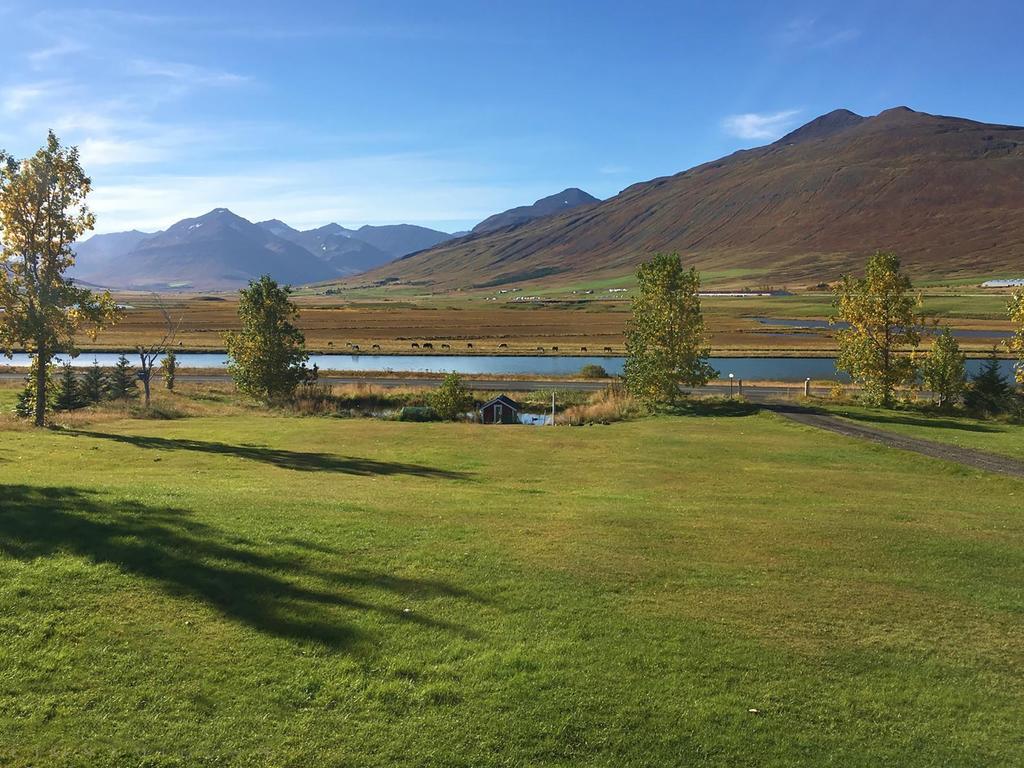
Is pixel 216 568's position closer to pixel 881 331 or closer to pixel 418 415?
pixel 418 415

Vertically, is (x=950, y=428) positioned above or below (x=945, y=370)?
below

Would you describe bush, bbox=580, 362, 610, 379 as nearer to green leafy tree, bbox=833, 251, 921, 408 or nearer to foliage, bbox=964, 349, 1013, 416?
green leafy tree, bbox=833, 251, 921, 408

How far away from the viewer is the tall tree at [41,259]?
98.0ft

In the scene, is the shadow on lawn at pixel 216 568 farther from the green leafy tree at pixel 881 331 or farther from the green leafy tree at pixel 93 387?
the green leafy tree at pixel 881 331

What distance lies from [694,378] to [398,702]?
37859mm

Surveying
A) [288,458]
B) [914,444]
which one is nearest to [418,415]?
[288,458]

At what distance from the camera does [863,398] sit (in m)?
41.0

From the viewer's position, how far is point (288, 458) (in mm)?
23812

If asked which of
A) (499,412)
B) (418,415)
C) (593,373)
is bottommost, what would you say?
(418,415)

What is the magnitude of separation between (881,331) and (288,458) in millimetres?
35842

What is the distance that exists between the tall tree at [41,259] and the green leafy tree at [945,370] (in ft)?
148

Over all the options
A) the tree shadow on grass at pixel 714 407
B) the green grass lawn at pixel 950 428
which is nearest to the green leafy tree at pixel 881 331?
the green grass lawn at pixel 950 428

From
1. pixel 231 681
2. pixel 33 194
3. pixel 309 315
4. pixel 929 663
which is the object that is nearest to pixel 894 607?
pixel 929 663

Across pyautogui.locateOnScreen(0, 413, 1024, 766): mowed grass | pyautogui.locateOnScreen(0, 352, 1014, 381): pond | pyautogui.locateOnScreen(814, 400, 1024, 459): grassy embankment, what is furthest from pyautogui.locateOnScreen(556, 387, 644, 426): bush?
pyautogui.locateOnScreen(0, 352, 1014, 381): pond
